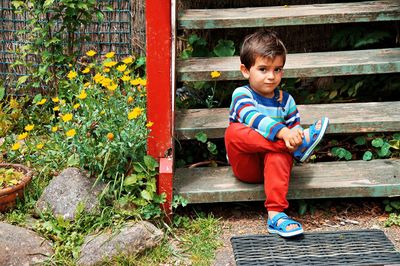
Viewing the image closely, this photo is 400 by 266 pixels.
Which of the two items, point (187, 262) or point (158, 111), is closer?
point (187, 262)

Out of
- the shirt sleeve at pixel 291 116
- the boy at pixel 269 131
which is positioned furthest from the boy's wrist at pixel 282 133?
the shirt sleeve at pixel 291 116

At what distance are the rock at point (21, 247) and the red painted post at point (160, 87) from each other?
0.75m

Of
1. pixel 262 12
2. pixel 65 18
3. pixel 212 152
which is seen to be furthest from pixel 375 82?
pixel 65 18

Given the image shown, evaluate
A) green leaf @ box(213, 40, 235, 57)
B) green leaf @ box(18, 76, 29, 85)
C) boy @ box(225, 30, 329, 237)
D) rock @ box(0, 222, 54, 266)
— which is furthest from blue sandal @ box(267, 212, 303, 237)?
green leaf @ box(18, 76, 29, 85)

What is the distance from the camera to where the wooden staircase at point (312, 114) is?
404 centimetres

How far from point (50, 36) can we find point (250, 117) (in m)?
2.28

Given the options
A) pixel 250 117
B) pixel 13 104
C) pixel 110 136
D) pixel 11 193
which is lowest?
pixel 11 193

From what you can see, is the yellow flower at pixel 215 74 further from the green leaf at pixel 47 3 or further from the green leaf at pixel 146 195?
the green leaf at pixel 47 3

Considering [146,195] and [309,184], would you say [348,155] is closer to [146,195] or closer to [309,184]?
[309,184]

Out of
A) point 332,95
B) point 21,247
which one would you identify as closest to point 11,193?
point 21,247

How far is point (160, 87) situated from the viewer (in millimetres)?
3912

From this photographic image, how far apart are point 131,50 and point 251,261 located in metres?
2.61

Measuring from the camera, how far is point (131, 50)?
5676 mm

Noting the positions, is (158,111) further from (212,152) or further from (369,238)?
(369,238)
